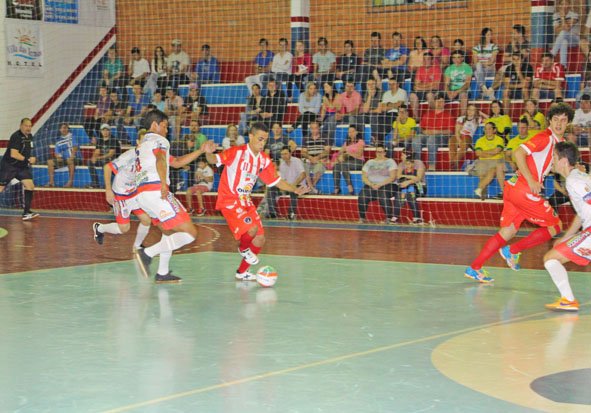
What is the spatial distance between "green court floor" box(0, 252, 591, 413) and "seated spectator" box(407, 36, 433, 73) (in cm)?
1015

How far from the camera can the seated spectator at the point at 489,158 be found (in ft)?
57.3

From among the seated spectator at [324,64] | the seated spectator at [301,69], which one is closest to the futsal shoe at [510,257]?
the seated spectator at [301,69]

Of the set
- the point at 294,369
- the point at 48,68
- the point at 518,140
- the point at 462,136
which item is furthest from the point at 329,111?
the point at 294,369

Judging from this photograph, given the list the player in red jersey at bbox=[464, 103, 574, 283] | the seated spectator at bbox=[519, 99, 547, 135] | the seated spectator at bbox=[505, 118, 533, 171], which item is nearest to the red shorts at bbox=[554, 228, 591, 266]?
the player in red jersey at bbox=[464, 103, 574, 283]

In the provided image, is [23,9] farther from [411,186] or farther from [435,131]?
[411,186]

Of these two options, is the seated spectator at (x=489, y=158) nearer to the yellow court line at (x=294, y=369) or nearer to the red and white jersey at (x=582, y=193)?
the red and white jersey at (x=582, y=193)

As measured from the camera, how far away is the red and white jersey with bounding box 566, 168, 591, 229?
845 cm

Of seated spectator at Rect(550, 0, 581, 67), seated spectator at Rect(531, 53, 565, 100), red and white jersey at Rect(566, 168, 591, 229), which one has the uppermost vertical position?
seated spectator at Rect(550, 0, 581, 67)

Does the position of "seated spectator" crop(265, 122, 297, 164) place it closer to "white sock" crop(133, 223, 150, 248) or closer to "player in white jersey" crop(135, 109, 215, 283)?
"white sock" crop(133, 223, 150, 248)

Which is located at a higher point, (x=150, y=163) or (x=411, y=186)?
(x=150, y=163)

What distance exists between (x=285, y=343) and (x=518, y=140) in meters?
11.4

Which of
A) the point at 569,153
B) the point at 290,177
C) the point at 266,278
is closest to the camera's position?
the point at 569,153

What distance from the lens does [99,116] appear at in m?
23.1

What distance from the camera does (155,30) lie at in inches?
1040
